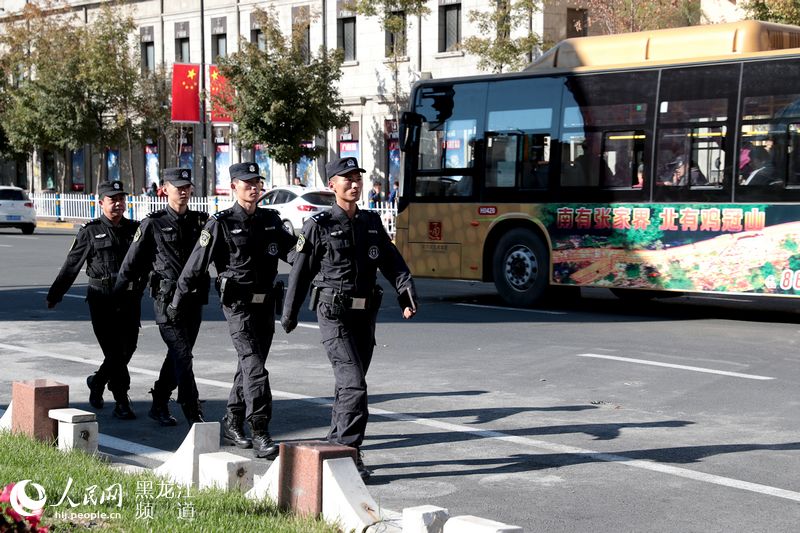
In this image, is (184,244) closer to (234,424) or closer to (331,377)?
(234,424)

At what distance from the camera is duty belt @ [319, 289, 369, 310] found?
23.7ft

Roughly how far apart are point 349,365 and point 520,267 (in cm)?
980

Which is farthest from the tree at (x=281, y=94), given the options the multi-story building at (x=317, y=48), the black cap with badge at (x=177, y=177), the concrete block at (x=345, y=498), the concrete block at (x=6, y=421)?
the concrete block at (x=345, y=498)

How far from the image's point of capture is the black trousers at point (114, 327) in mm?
9227

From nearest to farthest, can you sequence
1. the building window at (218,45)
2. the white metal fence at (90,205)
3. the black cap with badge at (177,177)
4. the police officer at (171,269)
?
the police officer at (171,269), the black cap with badge at (177,177), the white metal fence at (90,205), the building window at (218,45)

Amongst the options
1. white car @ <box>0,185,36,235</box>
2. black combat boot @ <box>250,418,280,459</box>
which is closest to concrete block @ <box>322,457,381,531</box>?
black combat boot @ <box>250,418,280,459</box>

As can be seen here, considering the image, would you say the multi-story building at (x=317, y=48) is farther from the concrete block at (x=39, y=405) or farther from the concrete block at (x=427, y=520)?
the concrete block at (x=427, y=520)

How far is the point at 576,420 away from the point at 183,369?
9.25ft

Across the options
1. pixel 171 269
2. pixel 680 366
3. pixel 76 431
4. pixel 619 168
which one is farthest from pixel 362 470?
pixel 619 168

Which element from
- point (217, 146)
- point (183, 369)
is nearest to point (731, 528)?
point (183, 369)

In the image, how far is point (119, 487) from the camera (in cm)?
606

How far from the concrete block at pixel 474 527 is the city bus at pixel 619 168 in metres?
10.4

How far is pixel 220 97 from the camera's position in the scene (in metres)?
39.1

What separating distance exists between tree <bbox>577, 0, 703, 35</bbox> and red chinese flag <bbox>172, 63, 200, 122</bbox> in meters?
15.0
